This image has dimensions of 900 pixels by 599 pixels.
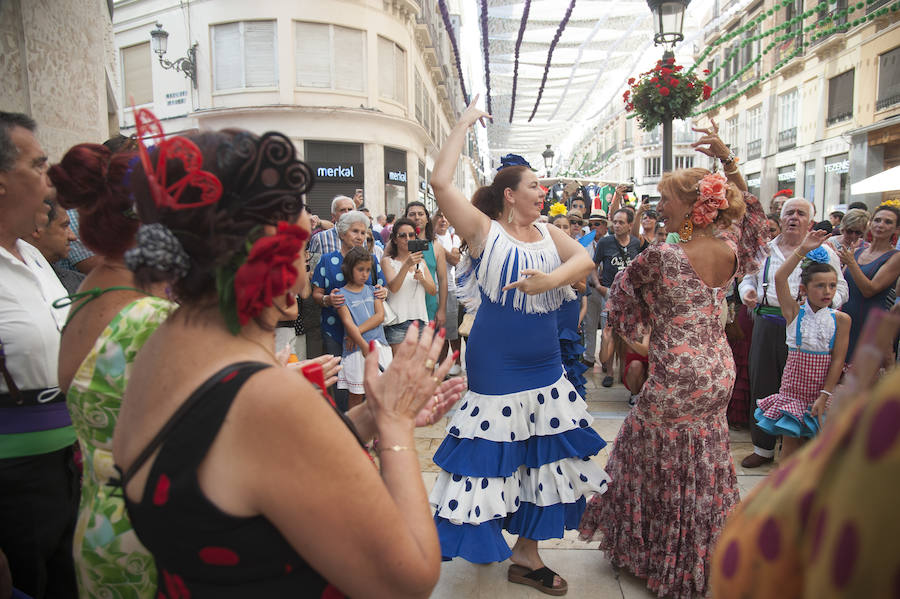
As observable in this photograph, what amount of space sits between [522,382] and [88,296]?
2114 mm

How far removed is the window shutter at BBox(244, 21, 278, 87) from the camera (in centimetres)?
1823

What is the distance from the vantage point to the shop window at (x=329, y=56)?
18.5m

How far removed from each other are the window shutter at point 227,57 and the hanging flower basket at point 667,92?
15.9 metres

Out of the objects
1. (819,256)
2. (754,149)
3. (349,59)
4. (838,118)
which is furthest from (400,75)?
(819,256)

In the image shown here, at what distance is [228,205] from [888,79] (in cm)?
2227

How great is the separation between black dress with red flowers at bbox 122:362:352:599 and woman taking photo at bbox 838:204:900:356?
18.6 ft

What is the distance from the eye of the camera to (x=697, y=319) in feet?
9.90

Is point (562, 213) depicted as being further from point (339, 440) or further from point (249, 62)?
point (249, 62)

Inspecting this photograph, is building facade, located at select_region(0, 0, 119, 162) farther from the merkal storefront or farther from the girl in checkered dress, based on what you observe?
the merkal storefront

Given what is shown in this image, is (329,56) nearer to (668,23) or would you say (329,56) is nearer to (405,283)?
(668,23)

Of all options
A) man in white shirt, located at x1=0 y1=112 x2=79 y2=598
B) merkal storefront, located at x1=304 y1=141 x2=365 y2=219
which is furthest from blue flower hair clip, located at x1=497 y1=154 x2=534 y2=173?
merkal storefront, located at x1=304 y1=141 x2=365 y2=219

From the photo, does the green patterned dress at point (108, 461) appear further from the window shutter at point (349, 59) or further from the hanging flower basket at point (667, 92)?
the window shutter at point (349, 59)

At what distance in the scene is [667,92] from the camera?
5777 millimetres

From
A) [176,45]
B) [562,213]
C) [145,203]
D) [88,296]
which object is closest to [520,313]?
[88,296]
